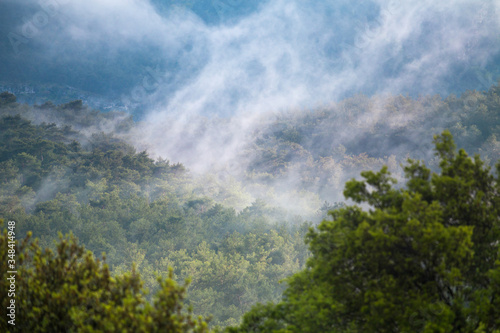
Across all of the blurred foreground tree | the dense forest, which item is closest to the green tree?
the dense forest

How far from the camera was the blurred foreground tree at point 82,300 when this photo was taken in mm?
5309

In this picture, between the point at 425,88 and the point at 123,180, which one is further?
the point at 425,88

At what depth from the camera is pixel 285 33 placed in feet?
535

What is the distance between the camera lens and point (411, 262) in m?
6.87

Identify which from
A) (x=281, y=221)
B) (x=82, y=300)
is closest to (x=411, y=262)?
(x=82, y=300)

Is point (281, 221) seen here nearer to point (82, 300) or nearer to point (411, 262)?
point (411, 262)

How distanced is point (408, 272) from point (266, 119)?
88.7 metres

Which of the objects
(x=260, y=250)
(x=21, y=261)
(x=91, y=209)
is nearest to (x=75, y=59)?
(x=91, y=209)

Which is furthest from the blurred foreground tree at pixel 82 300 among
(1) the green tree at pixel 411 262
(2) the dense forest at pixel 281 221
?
(1) the green tree at pixel 411 262

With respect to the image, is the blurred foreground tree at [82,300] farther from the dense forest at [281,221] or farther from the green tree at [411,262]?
the green tree at [411,262]

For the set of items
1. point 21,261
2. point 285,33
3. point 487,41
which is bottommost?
point 21,261

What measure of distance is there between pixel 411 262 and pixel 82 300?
5.42 meters

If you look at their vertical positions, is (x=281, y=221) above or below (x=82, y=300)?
above

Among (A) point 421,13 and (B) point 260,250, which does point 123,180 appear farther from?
(A) point 421,13
